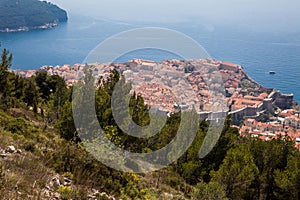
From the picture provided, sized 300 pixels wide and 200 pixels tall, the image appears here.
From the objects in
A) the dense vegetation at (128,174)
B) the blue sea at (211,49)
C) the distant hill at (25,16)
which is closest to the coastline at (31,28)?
the distant hill at (25,16)

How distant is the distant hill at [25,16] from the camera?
163ft

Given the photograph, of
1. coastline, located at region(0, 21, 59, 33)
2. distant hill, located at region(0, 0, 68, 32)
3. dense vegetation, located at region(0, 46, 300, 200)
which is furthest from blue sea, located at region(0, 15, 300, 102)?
dense vegetation, located at region(0, 46, 300, 200)

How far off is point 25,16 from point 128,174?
56.1 m

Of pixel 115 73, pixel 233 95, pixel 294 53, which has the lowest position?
pixel 233 95

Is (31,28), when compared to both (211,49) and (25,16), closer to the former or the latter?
(25,16)

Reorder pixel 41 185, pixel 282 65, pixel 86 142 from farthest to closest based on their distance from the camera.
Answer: pixel 282 65
pixel 86 142
pixel 41 185

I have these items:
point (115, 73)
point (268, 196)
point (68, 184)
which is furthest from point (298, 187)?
point (68, 184)

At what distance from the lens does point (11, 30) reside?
48719mm

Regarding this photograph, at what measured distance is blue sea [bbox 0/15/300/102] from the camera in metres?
36.8

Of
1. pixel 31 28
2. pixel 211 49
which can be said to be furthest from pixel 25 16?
pixel 211 49

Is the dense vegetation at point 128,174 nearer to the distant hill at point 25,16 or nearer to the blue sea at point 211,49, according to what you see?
the blue sea at point 211,49

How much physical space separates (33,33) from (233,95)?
107ft

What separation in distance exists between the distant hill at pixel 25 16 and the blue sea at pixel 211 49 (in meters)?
2.06

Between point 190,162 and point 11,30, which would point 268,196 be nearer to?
point 190,162
